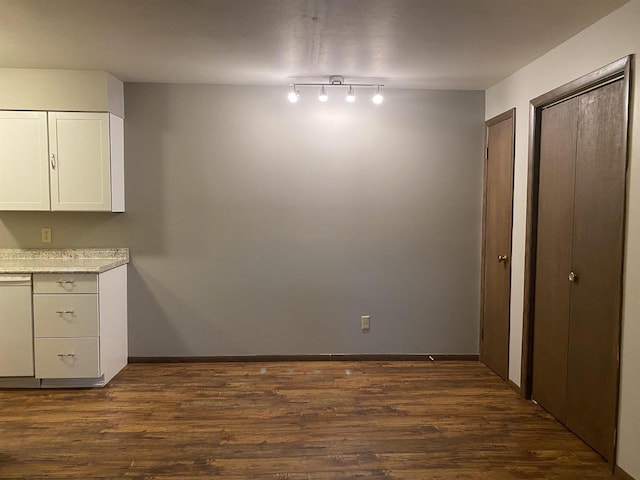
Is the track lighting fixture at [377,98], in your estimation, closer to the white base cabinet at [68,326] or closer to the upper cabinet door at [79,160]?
the upper cabinet door at [79,160]

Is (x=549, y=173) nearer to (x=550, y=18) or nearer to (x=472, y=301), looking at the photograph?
(x=550, y=18)

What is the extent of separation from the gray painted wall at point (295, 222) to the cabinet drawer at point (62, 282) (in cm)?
60

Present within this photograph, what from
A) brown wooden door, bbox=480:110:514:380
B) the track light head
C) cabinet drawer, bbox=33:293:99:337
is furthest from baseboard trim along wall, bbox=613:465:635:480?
cabinet drawer, bbox=33:293:99:337

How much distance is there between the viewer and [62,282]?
11.5ft

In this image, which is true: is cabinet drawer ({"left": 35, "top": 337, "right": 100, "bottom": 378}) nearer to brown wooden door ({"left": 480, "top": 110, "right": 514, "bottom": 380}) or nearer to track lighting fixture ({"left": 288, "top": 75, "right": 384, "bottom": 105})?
track lighting fixture ({"left": 288, "top": 75, "right": 384, "bottom": 105})

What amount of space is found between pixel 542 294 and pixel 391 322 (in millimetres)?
1395

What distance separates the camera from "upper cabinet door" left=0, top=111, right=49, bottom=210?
367 centimetres

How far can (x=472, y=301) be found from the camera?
4.33 m

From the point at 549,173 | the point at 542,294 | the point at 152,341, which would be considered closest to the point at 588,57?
the point at 549,173

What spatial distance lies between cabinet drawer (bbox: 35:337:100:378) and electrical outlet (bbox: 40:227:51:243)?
88 centimetres

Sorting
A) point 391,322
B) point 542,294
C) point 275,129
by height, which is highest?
point 275,129

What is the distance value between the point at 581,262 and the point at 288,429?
1.98 metres

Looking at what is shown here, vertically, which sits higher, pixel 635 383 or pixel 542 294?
pixel 542 294

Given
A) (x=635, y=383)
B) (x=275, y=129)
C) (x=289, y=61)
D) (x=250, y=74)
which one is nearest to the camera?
(x=635, y=383)
